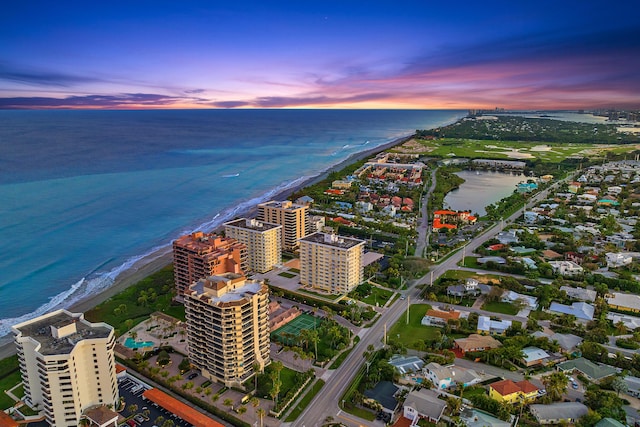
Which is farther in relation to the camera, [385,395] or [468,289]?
[468,289]

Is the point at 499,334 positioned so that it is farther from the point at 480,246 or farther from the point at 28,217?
the point at 28,217

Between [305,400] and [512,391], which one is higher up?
[512,391]

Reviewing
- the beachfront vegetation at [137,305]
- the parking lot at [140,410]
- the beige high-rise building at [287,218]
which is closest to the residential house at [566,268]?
the beige high-rise building at [287,218]

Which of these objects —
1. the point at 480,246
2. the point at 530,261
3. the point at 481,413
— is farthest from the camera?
the point at 480,246

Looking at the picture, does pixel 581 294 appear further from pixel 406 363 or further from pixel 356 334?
pixel 356 334

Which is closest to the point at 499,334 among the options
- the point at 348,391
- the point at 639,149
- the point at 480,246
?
the point at 348,391

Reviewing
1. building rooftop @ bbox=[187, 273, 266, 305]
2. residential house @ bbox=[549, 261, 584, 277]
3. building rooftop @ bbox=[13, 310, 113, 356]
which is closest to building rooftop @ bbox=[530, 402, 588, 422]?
building rooftop @ bbox=[187, 273, 266, 305]

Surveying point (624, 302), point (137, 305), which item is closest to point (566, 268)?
point (624, 302)
